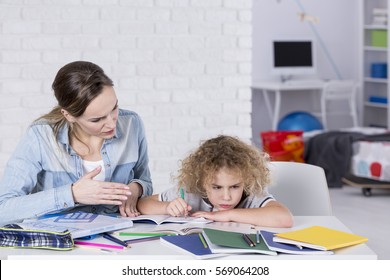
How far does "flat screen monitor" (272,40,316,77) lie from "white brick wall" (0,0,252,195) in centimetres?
365

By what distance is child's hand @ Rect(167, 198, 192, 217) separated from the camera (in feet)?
7.07

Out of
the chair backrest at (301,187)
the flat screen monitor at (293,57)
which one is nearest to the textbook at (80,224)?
the chair backrest at (301,187)

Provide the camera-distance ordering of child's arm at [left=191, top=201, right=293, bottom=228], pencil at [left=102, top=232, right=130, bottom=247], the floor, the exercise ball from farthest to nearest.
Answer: the exercise ball < the floor < child's arm at [left=191, top=201, right=293, bottom=228] < pencil at [left=102, top=232, right=130, bottom=247]

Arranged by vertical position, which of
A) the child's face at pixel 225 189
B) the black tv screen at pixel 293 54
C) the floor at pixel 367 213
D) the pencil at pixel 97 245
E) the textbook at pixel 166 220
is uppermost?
the black tv screen at pixel 293 54

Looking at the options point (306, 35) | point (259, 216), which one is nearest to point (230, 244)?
point (259, 216)

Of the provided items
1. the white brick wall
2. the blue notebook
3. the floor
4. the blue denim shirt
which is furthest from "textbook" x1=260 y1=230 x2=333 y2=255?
the floor

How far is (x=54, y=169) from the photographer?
2.28 meters

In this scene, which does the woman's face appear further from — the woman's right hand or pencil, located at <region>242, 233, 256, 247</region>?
pencil, located at <region>242, 233, 256, 247</region>

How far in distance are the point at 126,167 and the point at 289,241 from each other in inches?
29.2

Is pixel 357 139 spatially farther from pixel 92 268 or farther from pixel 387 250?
pixel 92 268

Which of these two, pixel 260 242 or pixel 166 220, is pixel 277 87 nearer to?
pixel 166 220

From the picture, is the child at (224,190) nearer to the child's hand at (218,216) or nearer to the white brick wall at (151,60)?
the child's hand at (218,216)

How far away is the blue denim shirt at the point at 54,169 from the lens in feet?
7.01

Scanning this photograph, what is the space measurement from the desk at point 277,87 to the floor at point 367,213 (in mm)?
1500
